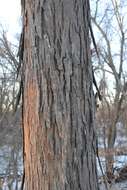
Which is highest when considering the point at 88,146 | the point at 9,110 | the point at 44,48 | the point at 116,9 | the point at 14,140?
the point at 116,9

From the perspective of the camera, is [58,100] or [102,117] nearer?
[58,100]

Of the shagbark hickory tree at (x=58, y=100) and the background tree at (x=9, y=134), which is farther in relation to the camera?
the background tree at (x=9, y=134)

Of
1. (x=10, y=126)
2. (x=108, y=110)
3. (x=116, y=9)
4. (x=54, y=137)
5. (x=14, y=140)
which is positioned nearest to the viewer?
(x=54, y=137)

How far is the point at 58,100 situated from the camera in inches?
93.7

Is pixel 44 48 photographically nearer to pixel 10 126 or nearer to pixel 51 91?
pixel 51 91

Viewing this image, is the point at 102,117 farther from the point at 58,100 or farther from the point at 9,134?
the point at 58,100

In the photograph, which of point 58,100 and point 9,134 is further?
point 9,134

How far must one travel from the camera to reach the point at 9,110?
11.5 meters

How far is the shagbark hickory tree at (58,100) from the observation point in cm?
237

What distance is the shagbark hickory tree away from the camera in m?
2.37

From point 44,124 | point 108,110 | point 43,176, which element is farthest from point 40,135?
point 108,110

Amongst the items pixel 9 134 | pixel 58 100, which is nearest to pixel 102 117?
pixel 9 134

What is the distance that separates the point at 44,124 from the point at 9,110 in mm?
9188

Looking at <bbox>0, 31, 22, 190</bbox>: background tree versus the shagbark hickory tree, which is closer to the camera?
the shagbark hickory tree
